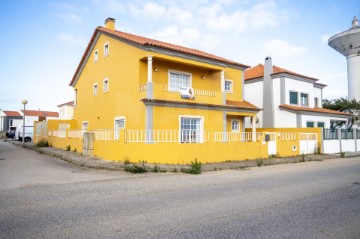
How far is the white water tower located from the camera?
3788 cm

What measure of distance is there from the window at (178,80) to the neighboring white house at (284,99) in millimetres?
9689

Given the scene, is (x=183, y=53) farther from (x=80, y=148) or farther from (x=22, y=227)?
(x=22, y=227)

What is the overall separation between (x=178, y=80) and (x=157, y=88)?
3.41 meters

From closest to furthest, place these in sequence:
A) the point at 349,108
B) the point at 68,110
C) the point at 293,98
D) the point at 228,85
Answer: the point at 228,85, the point at 293,98, the point at 349,108, the point at 68,110

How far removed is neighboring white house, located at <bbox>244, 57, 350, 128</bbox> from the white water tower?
1445 centimetres

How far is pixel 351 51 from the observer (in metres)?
39.8

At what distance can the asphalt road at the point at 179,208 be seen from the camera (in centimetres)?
416

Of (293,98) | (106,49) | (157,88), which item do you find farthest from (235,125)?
(106,49)

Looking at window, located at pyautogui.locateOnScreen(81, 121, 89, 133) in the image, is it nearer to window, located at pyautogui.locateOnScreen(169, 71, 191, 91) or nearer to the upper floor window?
window, located at pyautogui.locateOnScreen(169, 71, 191, 91)

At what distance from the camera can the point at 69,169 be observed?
11375 mm

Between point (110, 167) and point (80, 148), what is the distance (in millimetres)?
6276

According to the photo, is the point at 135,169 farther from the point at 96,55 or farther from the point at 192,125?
the point at 96,55

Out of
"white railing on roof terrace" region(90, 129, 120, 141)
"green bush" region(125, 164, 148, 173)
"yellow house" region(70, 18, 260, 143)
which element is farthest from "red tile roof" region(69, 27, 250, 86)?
"green bush" region(125, 164, 148, 173)

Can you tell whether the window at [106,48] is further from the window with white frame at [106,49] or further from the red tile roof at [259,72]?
the red tile roof at [259,72]
